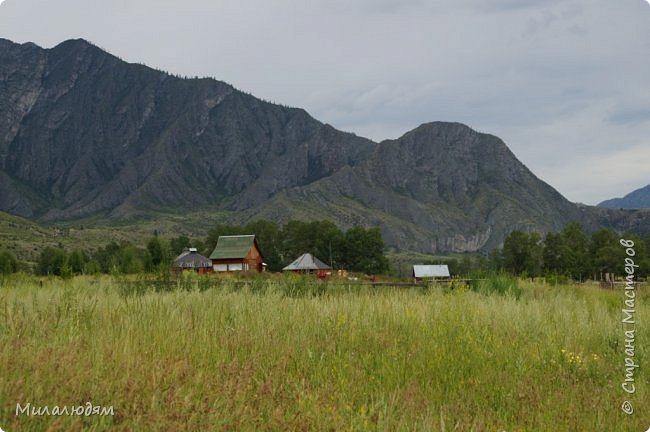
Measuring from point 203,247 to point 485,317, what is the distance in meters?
125

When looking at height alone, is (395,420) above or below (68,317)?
below

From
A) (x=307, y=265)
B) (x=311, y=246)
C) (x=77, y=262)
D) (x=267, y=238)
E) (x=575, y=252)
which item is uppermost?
(x=267, y=238)

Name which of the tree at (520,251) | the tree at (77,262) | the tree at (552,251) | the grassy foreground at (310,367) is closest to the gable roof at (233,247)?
the tree at (77,262)

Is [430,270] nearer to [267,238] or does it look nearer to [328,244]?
[328,244]

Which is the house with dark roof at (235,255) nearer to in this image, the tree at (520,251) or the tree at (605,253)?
the tree at (520,251)

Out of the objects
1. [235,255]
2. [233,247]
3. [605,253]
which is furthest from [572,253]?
[233,247]

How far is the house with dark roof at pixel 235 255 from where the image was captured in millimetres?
84750

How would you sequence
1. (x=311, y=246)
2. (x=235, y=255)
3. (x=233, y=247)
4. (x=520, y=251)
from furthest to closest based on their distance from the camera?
(x=311, y=246), (x=520, y=251), (x=233, y=247), (x=235, y=255)

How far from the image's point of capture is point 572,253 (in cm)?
9844

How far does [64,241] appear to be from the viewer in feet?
590

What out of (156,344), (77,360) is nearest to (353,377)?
(156,344)

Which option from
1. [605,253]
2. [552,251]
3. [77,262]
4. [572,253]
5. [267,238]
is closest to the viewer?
[77,262]

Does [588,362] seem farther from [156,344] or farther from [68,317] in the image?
[68,317]

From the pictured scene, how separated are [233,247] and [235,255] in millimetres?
2061
